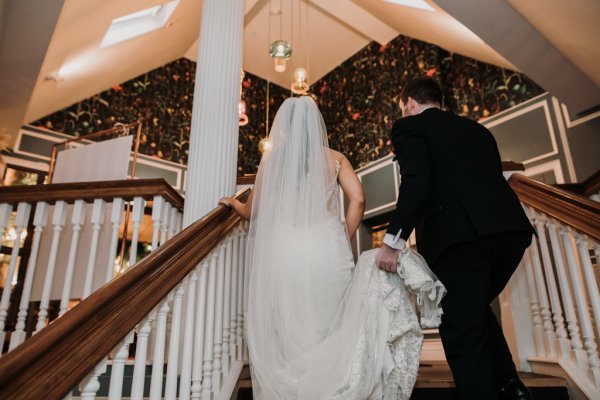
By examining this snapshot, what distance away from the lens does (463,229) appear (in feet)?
5.44

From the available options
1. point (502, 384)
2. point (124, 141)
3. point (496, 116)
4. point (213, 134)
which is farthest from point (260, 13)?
point (502, 384)

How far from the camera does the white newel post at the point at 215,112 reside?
267 centimetres

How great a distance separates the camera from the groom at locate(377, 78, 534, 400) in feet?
5.21

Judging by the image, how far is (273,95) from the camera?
9.68 meters

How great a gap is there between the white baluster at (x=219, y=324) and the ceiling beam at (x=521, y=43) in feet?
10.00

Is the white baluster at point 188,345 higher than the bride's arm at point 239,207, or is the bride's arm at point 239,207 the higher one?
the bride's arm at point 239,207

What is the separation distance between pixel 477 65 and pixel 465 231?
5533 millimetres

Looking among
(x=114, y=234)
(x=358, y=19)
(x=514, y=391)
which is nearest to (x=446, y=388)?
(x=514, y=391)

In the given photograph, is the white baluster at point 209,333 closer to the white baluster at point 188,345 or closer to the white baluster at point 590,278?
the white baluster at point 188,345

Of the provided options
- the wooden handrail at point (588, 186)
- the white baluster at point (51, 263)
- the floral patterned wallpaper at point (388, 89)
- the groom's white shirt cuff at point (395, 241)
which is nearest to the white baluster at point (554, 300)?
the wooden handrail at point (588, 186)

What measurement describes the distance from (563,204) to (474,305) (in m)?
0.88

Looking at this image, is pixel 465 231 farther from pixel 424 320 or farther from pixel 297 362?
pixel 297 362

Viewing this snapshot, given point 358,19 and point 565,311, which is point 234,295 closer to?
point 565,311

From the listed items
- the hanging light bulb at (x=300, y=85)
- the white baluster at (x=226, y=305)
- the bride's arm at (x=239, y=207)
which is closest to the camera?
the white baluster at (x=226, y=305)
